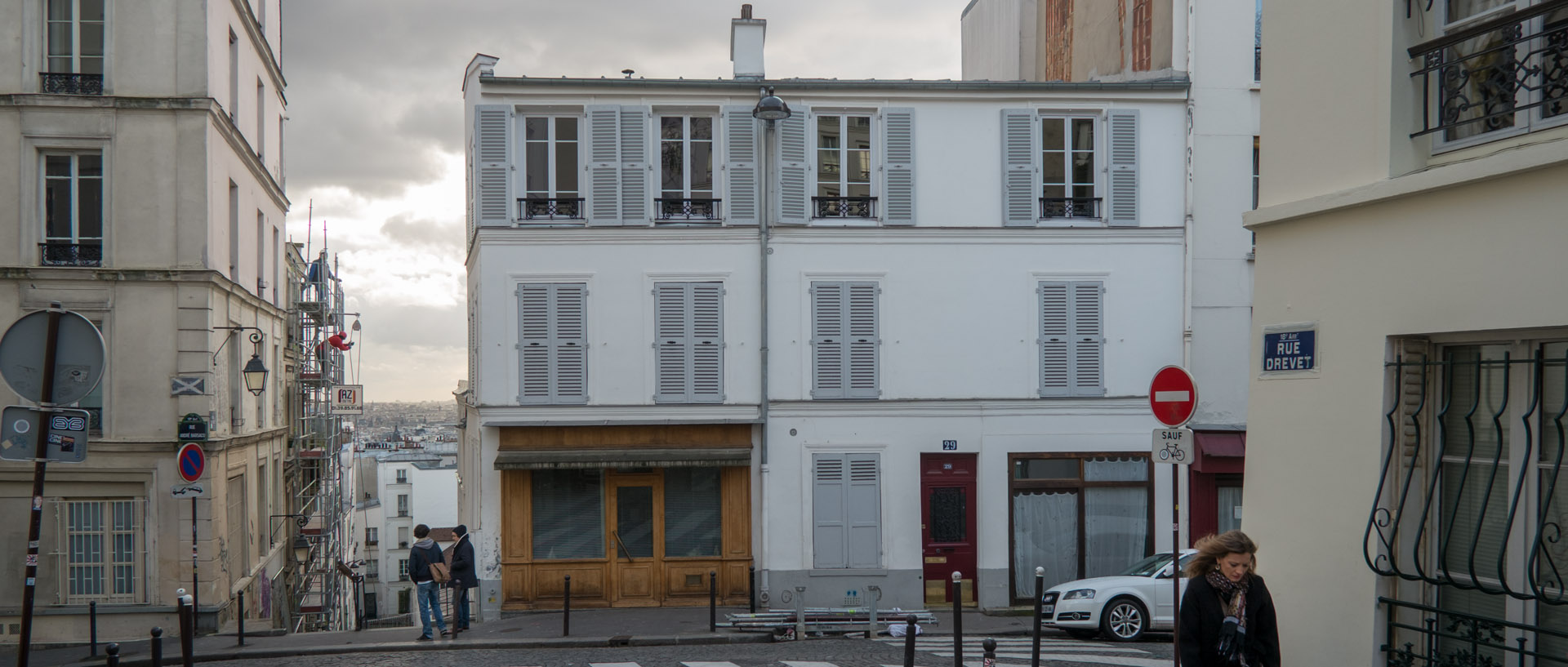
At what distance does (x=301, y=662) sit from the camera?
12.5 meters

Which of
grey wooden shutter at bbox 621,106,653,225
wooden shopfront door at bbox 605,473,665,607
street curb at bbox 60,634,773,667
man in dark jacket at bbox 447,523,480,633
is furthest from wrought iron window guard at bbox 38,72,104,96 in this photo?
wooden shopfront door at bbox 605,473,665,607

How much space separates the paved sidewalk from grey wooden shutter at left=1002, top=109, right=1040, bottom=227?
5.96m

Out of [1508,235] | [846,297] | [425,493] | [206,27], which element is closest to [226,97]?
[206,27]

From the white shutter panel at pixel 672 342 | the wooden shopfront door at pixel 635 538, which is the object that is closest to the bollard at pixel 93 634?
the wooden shopfront door at pixel 635 538

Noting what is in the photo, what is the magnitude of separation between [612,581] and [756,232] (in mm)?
5574

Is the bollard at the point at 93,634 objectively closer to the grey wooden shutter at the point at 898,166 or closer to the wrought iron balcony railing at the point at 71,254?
the wrought iron balcony railing at the point at 71,254

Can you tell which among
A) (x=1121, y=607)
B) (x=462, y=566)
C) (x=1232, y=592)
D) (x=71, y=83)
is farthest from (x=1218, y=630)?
(x=71, y=83)

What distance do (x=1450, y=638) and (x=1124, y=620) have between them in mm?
7914

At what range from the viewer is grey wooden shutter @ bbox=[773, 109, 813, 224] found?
16562 millimetres

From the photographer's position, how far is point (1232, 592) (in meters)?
5.96

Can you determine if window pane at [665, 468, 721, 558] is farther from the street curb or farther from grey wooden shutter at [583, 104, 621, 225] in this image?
grey wooden shutter at [583, 104, 621, 225]

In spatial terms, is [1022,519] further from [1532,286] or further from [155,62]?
[155,62]

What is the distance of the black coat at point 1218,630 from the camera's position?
589 centimetres

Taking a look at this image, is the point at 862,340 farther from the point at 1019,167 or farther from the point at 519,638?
the point at 519,638
